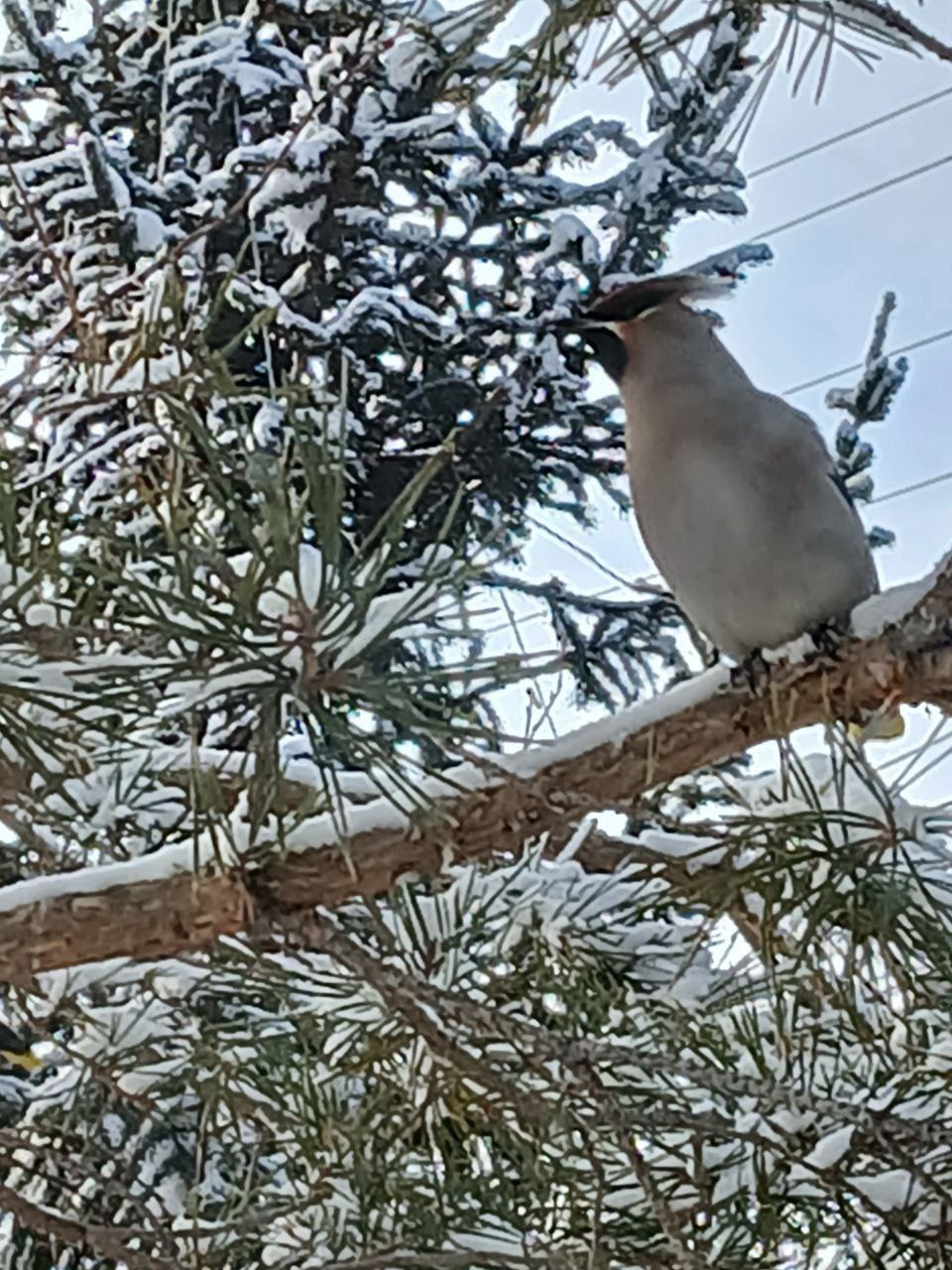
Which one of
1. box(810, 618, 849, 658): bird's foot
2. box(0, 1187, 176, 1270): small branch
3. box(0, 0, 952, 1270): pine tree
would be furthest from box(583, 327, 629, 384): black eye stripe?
box(0, 1187, 176, 1270): small branch

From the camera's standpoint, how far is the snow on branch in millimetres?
791

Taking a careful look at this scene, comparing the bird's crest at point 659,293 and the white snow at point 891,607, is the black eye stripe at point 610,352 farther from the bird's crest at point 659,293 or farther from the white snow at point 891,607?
the white snow at point 891,607

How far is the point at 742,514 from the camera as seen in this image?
132cm

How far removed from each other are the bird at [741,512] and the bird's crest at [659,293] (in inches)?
5.5

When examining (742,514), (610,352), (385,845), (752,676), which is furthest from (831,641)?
(610,352)

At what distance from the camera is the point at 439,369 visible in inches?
94.7

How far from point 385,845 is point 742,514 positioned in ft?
1.98

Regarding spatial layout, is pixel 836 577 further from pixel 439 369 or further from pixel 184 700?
pixel 439 369

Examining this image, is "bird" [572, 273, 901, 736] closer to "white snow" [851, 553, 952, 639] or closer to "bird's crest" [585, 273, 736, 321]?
"bird's crest" [585, 273, 736, 321]

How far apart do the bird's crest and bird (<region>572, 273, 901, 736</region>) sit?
14cm

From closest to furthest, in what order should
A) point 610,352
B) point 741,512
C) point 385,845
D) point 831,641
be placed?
point 385,845 → point 831,641 → point 741,512 → point 610,352

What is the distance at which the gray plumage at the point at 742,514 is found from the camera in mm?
1312

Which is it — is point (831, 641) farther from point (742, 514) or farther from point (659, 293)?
point (659, 293)

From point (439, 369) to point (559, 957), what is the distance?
1453 millimetres
